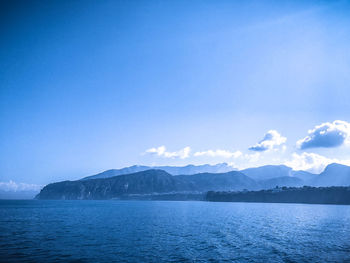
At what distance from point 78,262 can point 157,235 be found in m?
22.2

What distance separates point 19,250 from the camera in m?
34.7

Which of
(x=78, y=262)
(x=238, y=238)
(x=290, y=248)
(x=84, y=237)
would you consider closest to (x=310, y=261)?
(x=290, y=248)

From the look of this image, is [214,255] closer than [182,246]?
Yes

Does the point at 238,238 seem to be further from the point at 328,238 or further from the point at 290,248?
the point at 328,238

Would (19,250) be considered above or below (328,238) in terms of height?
above

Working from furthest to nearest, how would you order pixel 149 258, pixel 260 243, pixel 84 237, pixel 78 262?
pixel 84 237 < pixel 260 243 < pixel 149 258 < pixel 78 262

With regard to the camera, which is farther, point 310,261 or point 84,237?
point 84,237

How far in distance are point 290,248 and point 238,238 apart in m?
10.6

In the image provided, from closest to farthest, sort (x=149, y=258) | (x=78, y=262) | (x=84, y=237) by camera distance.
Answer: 1. (x=78, y=262)
2. (x=149, y=258)
3. (x=84, y=237)

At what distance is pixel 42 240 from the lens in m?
42.5

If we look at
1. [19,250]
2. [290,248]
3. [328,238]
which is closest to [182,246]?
[290,248]

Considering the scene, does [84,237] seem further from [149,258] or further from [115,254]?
[149,258]

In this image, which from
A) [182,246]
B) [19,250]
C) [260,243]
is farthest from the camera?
[260,243]

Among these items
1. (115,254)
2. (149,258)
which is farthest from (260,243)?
(115,254)
